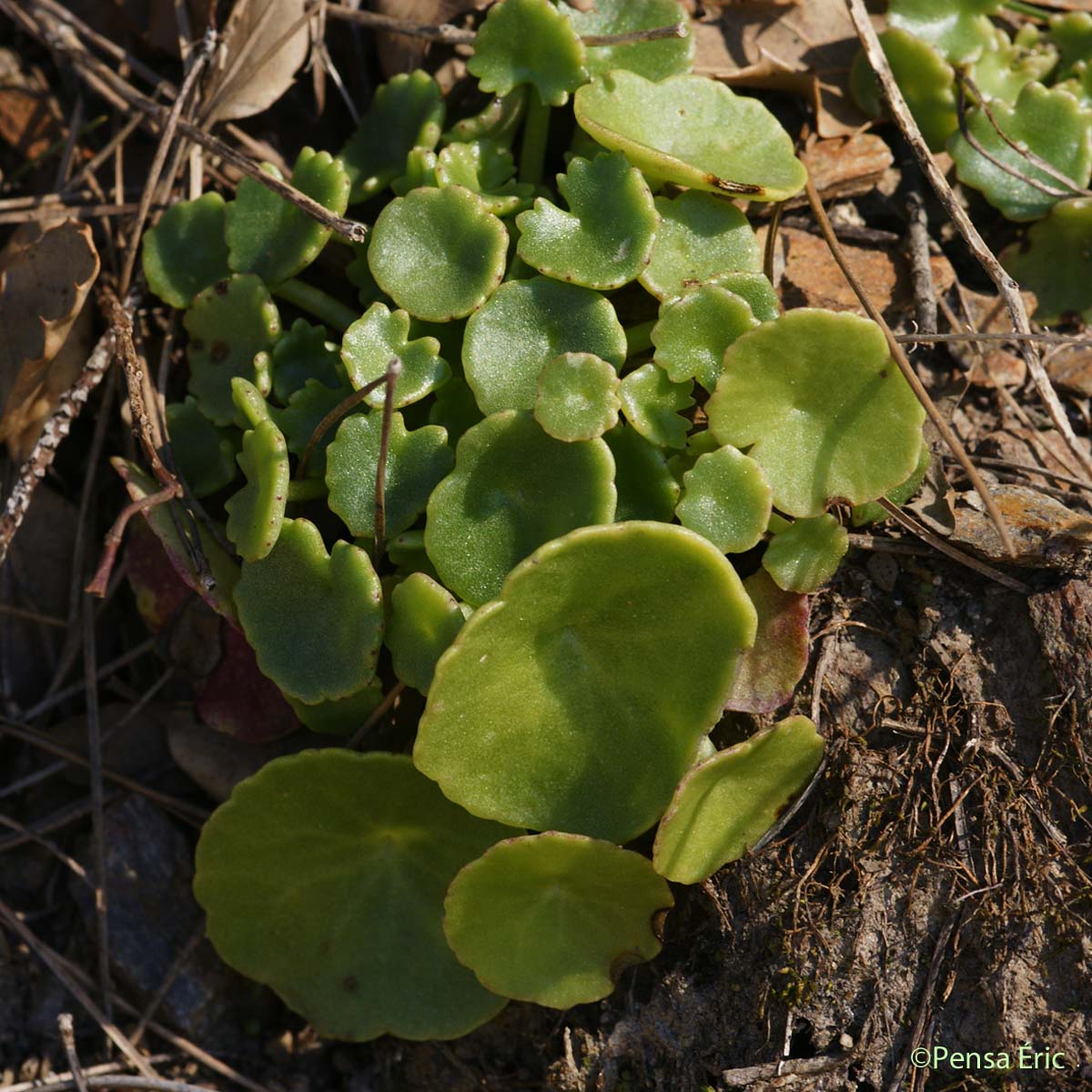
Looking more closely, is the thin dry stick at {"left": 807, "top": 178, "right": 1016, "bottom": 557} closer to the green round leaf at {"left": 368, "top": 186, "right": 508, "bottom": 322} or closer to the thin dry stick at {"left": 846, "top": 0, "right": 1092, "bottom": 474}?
the thin dry stick at {"left": 846, "top": 0, "right": 1092, "bottom": 474}

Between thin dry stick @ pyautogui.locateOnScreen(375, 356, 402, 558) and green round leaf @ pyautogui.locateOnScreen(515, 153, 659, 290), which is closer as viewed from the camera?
thin dry stick @ pyautogui.locateOnScreen(375, 356, 402, 558)

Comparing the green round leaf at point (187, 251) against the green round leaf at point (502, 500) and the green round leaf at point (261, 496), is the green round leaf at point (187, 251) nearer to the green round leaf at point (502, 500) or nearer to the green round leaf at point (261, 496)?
the green round leaf at point (261, 496)

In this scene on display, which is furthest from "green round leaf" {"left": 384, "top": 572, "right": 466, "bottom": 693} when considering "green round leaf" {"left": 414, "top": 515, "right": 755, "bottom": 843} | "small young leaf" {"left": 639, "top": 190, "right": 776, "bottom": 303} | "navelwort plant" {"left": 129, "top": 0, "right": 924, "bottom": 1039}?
"small young leaf" {"left": 639, "top": 190, "right": 776, "bottom": 303}

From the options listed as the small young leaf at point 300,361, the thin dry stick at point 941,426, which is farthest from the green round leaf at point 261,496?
the thin dry stick at point 941,426

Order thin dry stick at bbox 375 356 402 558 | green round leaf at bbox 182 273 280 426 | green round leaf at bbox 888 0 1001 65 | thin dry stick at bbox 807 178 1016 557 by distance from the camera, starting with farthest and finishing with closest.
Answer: green round leaf at bbox 888 0 1001 65 → green round leaf at bbox 182 273 280 426 → thin dry stick at bbox 807 178 1016 557 → thin dry stick at bbox 375 356 402 558

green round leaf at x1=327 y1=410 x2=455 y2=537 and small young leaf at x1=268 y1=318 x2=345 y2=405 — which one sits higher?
small young leaf at x1=268 y1=318 x2=345 y2=405

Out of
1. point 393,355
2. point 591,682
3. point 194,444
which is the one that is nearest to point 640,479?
point 591,682

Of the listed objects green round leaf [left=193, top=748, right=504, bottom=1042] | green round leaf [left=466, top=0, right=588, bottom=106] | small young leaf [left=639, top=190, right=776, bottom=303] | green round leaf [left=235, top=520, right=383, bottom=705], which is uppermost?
green round leaf [left=466, top=0, right=588, bottom=106]

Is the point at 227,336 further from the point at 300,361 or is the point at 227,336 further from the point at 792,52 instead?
the point at 792,52
